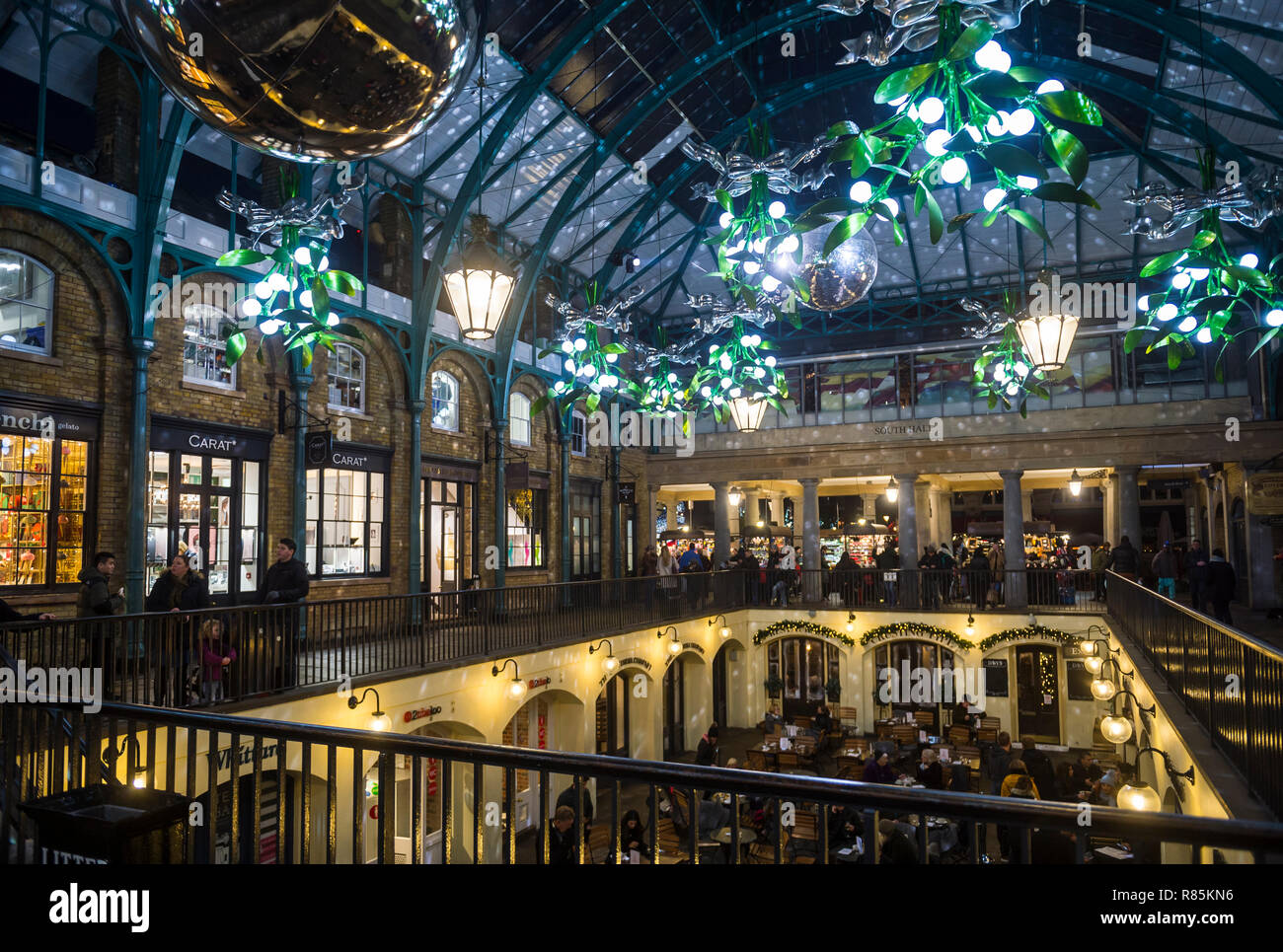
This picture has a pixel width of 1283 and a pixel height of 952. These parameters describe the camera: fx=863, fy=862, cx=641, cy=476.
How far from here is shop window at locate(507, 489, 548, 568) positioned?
19.1 meters

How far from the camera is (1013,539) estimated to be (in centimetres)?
2120

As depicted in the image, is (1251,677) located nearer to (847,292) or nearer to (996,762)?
(847,292)

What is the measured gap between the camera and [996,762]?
45.0 feet

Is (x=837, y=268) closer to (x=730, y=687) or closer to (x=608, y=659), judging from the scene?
(x=608, y=659)

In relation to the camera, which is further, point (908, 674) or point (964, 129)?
point (908, 674)

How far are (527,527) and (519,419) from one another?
2.45 metres

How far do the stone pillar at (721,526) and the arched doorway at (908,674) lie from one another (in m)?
4.84

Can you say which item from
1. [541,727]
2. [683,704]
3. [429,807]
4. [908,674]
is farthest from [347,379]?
[908,674]

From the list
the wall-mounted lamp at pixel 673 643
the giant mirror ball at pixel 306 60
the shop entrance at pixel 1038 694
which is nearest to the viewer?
the giant mirror ball at pixel 306 60

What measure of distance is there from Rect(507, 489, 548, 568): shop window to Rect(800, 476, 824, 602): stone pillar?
23.8 feet

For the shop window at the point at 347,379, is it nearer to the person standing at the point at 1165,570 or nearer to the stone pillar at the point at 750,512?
the person standing at the point at 1165,570

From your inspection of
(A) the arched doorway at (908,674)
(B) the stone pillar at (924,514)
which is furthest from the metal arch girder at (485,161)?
(B) the stone pillar at (924,514)

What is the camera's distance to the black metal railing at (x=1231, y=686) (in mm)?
4910

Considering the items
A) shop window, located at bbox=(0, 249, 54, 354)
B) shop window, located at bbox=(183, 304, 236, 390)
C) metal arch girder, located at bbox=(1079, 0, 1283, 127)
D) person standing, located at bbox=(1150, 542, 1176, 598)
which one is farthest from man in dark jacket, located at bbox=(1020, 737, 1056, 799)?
shop window, located at bbox=(0, 249, 54, 354)
